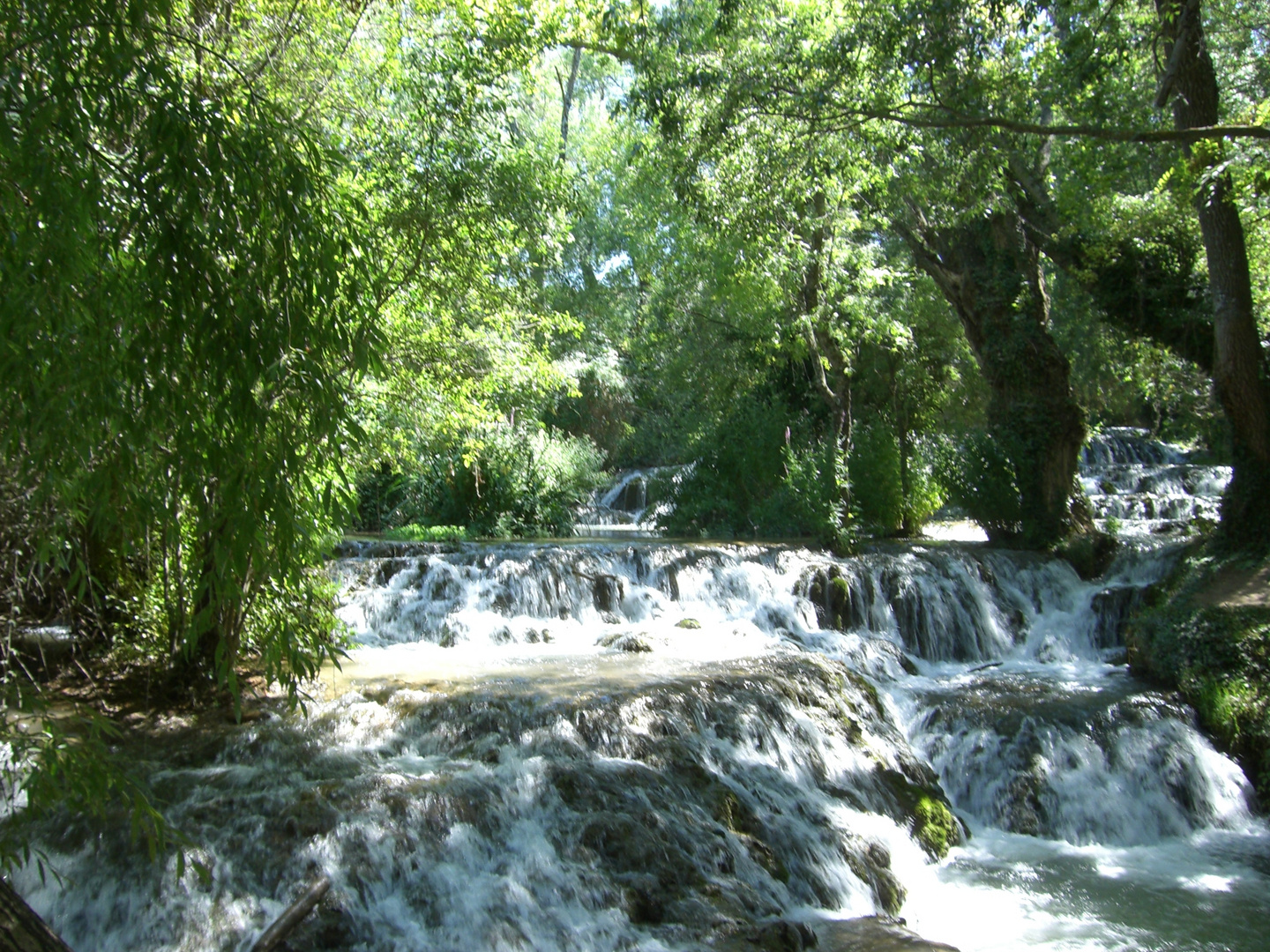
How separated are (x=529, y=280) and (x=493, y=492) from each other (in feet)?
16.0

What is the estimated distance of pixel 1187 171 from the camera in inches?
382

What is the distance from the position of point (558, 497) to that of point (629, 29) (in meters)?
9.18

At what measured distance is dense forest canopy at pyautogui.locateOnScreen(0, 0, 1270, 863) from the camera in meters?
3.38

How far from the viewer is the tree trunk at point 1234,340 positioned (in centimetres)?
1020

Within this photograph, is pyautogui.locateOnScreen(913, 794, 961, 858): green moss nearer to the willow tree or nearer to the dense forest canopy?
the dense forest canopy

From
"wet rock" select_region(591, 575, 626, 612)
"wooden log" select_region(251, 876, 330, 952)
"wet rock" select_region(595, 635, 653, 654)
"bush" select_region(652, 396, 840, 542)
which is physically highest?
"bush" select_region(652, 396, 840, 542)

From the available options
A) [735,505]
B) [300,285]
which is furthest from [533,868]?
[735,505]

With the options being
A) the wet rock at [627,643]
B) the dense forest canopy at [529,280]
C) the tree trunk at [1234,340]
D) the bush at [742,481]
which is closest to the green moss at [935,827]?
the wet rock at [627,643]

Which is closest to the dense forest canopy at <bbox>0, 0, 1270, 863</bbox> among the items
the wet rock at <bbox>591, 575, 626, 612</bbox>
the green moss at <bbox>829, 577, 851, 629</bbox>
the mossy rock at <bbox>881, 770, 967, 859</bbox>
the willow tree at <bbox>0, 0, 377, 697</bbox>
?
the willow tree at <bbox>0, 0, 377, 697</bbox>

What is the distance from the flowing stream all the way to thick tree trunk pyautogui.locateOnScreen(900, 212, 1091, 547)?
347 cm

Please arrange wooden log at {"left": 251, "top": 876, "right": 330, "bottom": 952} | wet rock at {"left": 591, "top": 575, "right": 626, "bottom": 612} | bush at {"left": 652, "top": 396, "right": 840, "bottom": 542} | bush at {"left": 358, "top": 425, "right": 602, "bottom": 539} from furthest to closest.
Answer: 1. bush at {"left": 358, "top": 425, "right": 602, "bottom": 539}
2. bush at {"left": 652, "top": 396, "right": 840, "bottom": 542}
3. wet rock at {"left": 591, "top": 575, "right": 626, "bottom": 612}
4. wooden log at {"left": 251, "top": 876, "right": 330, "bottom": 952}

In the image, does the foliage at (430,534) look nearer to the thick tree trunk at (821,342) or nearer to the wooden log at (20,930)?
the thick tree trunk at (821,342)

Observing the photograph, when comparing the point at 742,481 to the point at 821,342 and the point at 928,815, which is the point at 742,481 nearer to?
the point at 821,342

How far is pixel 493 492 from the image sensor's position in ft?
57.3
